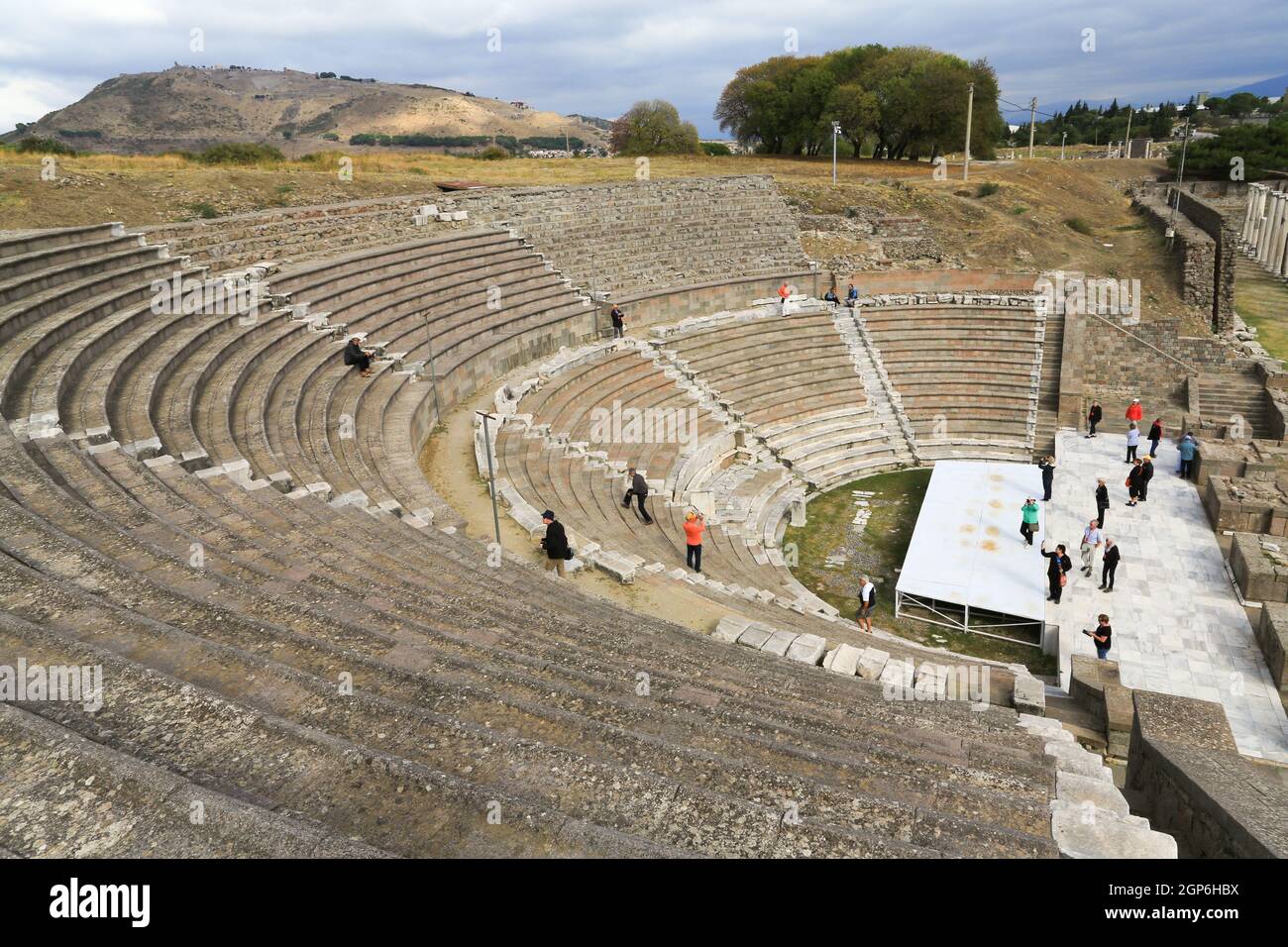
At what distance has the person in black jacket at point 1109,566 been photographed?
41.9ft

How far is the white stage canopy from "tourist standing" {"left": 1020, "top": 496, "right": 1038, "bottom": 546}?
0.59ft

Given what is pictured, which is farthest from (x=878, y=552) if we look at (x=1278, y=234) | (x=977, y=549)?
(x=1278, y=234)

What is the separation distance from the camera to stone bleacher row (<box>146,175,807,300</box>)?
58.6ft

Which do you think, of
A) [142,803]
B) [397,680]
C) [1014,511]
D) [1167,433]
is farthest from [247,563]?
[1167,433]

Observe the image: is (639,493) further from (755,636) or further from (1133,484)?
(1133,484)

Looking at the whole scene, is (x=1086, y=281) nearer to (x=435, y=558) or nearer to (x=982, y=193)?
(x=982, y=193)

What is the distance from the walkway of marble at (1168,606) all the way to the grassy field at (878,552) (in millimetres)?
1375

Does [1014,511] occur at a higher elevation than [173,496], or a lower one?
lower

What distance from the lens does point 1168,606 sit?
12562mm

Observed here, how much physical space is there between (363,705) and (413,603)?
1.89 metres

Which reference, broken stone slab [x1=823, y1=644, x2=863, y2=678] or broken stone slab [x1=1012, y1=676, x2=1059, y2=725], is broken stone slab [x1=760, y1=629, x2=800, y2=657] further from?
broken stone slab [x1=1012, y1=676, x2=1059, y2=725]

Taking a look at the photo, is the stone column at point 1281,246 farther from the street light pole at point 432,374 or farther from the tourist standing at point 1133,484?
the street light pole at point 432,374

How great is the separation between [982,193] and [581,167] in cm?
1722

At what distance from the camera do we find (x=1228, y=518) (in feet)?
47.5
